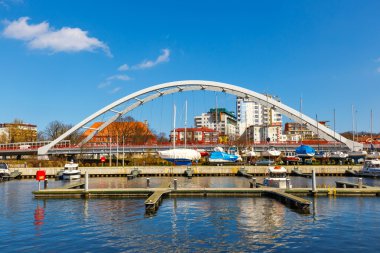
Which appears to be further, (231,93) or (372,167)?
(231,93)

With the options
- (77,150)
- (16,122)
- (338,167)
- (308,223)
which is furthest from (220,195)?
(16,122)

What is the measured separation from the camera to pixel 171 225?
23438 millimetres

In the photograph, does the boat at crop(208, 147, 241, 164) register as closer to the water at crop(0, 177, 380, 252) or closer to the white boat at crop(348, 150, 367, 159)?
the white boat at crop(348, 150, 367, 159)

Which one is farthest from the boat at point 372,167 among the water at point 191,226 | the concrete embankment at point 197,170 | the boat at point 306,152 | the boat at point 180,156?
the boat at point 180,156

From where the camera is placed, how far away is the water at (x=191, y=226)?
1855 centimetres

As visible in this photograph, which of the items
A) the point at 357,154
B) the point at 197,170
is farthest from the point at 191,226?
the point at 357,154

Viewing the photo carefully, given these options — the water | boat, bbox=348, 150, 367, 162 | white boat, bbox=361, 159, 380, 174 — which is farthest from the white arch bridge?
the water

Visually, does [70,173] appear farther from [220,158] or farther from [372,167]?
[372,167]

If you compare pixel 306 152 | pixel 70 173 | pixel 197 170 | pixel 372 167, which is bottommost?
pixel 197 170

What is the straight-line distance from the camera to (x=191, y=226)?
23062 mm

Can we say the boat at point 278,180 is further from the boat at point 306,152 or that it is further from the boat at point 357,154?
the boat at point 357,154

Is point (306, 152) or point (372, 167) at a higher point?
point (306, 152)

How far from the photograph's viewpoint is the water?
18.5 metres

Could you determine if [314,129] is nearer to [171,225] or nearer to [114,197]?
[114,197]
